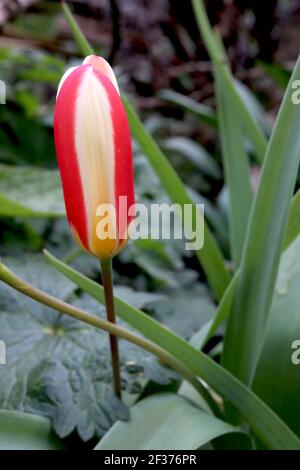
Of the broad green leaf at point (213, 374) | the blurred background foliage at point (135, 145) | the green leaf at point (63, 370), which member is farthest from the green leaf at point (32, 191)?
the broad green leaf at point (213, 374)

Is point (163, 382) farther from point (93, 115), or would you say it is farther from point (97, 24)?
point (97, 24)

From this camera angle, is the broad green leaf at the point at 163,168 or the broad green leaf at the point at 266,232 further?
the broad green leaf at the point at 163,168

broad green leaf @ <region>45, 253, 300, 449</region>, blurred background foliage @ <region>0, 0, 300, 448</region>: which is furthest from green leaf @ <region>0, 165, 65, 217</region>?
broad green leaf @ <region>45, 253, 300, 449</region>

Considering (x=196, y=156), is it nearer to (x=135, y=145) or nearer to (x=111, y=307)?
(x=135, y=145)

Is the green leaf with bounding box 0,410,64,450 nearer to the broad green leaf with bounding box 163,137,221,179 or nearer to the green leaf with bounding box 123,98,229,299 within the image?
the green leaf with bounding box 123,98,229,299

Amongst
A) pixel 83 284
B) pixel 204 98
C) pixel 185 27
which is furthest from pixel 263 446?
pixel 185 27

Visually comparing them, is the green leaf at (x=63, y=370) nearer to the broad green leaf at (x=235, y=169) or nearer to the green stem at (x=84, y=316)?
the green stem at (x=84, y=316)

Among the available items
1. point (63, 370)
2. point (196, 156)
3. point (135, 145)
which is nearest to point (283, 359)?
point (63, 370)
